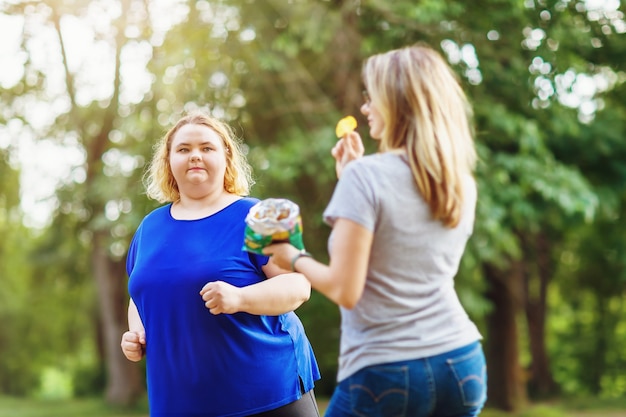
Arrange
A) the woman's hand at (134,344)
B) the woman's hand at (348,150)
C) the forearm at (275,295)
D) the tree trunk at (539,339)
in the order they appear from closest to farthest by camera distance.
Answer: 1. the woman's hand at (348,150)
2. the forearm at (275,295)
3. the woman's hand at (134,344)
4. the tree trunk at (539,339)

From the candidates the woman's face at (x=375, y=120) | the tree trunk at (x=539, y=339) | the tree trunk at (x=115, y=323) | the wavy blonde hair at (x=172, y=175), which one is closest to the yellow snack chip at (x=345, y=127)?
the woman's face at (x=375, y=120)

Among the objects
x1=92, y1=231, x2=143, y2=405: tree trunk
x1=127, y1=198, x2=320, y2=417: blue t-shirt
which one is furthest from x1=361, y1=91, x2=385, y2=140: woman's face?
x1=92, y1=231, x2=143, y2=405: tree trunk

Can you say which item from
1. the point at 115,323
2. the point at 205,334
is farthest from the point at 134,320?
the point at 115,323

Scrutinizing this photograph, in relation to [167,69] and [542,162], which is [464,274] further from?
[167,69]

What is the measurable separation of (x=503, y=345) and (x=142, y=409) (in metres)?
7.65

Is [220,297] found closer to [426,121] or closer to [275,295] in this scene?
[275,295]

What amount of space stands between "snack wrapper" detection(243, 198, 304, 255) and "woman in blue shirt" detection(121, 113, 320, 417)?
0.40 meters

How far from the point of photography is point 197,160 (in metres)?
2.74

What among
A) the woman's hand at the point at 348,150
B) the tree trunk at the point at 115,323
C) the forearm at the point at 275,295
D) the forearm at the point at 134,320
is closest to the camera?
the woman's hand at the point at 348,150

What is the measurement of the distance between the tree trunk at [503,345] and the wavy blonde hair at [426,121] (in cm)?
1077

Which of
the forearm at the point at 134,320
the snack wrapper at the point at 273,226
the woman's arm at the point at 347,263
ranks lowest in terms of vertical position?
the forearm at the point at 134,320

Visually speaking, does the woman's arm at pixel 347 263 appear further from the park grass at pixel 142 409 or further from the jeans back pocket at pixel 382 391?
the park grass at pixel 142 409

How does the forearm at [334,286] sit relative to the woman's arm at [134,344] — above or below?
above

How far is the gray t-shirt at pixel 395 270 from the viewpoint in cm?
196
